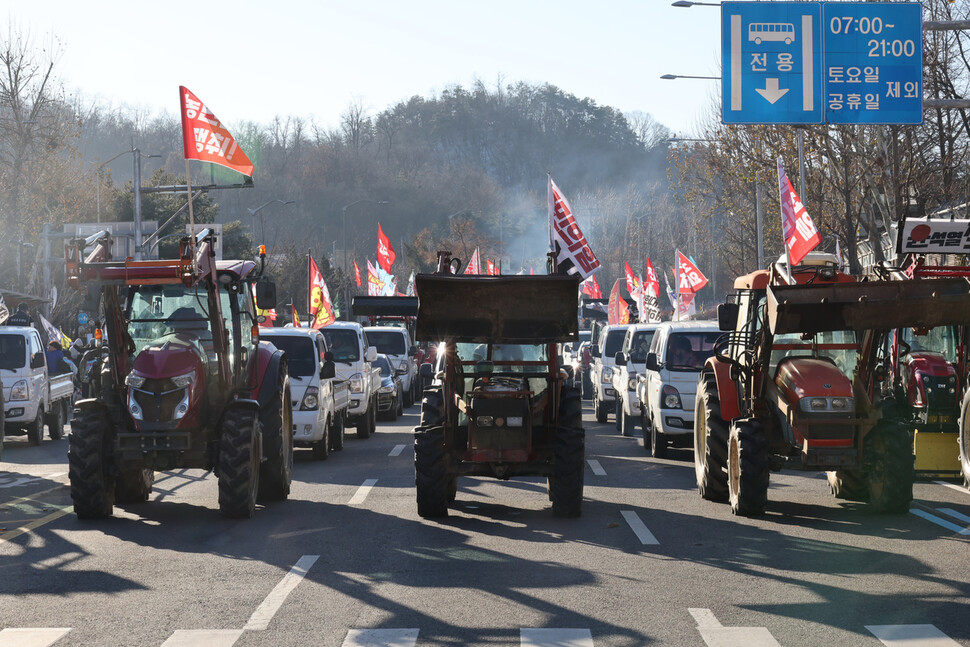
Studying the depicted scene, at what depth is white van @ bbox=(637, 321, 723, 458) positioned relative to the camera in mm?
19141

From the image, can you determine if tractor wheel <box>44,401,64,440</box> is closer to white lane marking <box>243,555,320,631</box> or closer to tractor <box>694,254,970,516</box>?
tractor <box>694,254,970,516</box>

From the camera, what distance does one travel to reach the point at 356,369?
2427cm

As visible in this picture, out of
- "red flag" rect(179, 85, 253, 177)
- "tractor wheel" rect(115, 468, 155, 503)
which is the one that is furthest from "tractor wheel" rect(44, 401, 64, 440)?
Answer: "tractor wheel" rect(115, 468, 155, 503)

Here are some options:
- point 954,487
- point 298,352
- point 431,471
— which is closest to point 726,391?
point 431,471

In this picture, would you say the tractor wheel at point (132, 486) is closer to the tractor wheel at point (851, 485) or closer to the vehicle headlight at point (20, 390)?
the tractor wheel at point (851, 485)

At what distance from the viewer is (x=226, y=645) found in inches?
295

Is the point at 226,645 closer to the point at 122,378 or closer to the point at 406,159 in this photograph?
the point at 122,378

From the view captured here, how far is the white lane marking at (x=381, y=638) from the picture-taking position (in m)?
7.48

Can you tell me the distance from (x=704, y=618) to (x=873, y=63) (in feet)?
49.0

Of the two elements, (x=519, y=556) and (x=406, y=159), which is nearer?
(x=519, y=556)

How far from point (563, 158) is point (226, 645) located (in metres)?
159

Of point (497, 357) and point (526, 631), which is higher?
point (497, 357)

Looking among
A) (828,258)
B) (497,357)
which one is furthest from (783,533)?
(828,258)

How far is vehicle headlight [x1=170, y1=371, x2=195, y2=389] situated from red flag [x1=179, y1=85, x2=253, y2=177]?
19.2 feet
